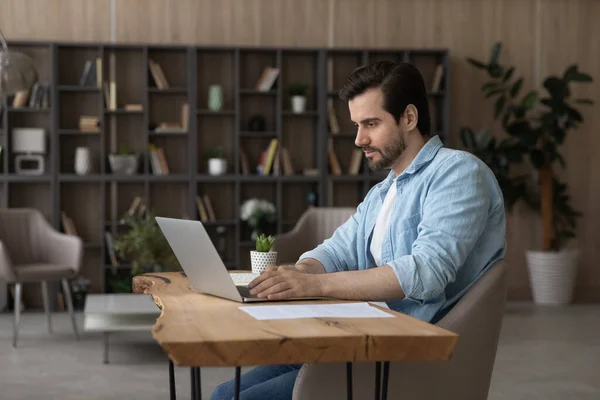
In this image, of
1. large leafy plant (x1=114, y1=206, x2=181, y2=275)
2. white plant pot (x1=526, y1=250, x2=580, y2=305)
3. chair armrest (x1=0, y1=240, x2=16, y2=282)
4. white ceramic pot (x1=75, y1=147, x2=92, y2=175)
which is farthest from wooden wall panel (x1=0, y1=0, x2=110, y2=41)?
white plant pot (x1=526, y1=250, x2=580, y2=305)

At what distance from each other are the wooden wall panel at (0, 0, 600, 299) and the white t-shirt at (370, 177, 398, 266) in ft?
17.3

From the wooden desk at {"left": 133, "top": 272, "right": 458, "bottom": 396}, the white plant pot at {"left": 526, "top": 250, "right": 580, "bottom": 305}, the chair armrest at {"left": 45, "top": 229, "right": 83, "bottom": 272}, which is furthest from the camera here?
the white plant pot at {"left": 526, "top": 250, "right": 580, "bottom": 305}

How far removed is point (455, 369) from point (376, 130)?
67 cm

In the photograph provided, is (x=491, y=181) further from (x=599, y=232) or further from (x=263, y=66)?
(x=599, y=232)

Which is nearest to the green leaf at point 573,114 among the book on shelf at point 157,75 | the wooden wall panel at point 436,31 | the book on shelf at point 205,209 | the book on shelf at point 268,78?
the wooden wall panel at point 436,31

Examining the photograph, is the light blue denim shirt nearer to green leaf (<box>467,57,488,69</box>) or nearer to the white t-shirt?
the white t-shirt

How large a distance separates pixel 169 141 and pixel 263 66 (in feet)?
3.43

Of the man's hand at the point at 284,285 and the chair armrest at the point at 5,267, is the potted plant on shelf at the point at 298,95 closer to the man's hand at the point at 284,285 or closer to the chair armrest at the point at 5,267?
the chair armrest at the point at 5,267

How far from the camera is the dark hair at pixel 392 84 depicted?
89.5 inches

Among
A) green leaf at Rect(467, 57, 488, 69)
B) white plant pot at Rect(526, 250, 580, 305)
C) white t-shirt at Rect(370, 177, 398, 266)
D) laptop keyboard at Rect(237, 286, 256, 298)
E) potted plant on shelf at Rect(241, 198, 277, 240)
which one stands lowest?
white plant pot at Rect(526, 250, 580, 305)

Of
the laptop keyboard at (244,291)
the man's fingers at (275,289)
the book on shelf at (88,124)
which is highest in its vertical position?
the book on shelf at (88,124)

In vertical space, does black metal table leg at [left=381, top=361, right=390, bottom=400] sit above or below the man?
below

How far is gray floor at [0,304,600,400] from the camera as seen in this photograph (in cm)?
437

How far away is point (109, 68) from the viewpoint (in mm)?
7359
